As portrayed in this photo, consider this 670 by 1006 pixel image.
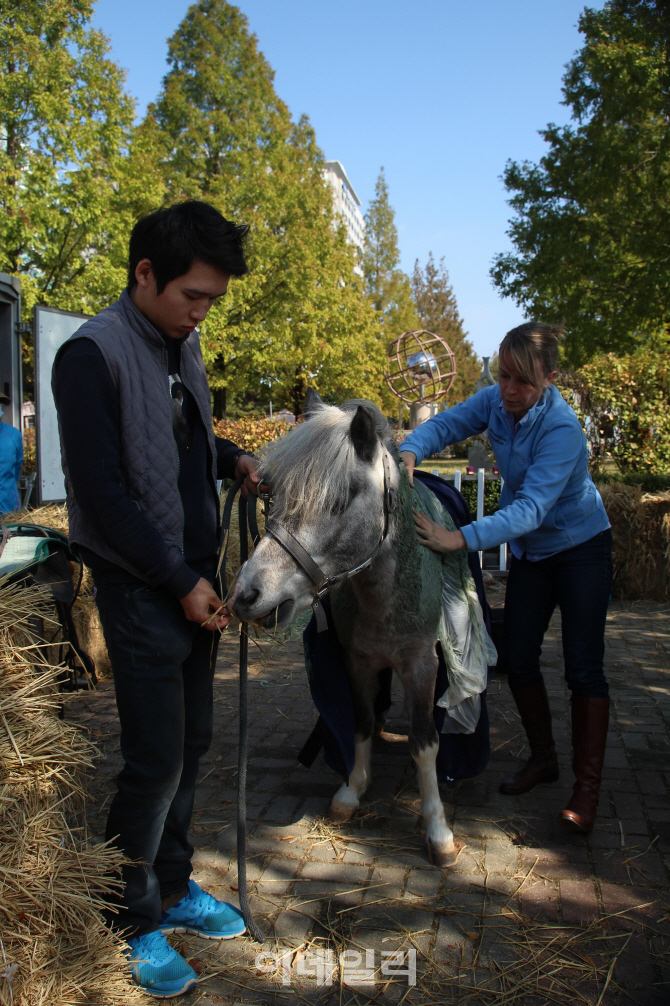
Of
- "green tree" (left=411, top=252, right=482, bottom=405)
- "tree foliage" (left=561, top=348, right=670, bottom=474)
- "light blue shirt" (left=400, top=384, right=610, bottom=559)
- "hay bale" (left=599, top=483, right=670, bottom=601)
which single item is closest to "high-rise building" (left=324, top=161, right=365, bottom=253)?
"green tree" (left=411, top=252, right=482, bottom=405)

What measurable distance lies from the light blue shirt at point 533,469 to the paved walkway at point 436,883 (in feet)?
4.28

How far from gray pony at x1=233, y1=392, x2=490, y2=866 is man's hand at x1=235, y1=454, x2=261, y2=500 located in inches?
3.7

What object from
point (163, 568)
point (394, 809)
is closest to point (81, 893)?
point (163, 568)

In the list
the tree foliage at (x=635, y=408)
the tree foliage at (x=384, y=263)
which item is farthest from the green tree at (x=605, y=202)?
the tree foliage at (x=384, y=263)

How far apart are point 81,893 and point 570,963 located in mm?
1604

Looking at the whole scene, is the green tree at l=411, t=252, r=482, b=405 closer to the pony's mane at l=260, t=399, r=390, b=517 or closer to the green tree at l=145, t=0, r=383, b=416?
the green tree at l=145, t=0, r=383, b=416

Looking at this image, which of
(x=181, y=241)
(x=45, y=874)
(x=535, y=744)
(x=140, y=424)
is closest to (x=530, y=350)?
(x=181, y=241)

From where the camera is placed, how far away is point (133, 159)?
13352 millimetres

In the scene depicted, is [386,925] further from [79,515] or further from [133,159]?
[133,159]

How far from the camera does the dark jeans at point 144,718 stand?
201cm

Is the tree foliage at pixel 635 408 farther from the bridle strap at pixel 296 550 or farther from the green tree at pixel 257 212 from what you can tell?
the bridle strap at pixel 296 550

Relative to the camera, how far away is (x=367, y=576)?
2.78 metres

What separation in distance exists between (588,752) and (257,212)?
16.7 meters

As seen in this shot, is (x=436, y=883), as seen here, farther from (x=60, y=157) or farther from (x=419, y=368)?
(x=419, y=368)
